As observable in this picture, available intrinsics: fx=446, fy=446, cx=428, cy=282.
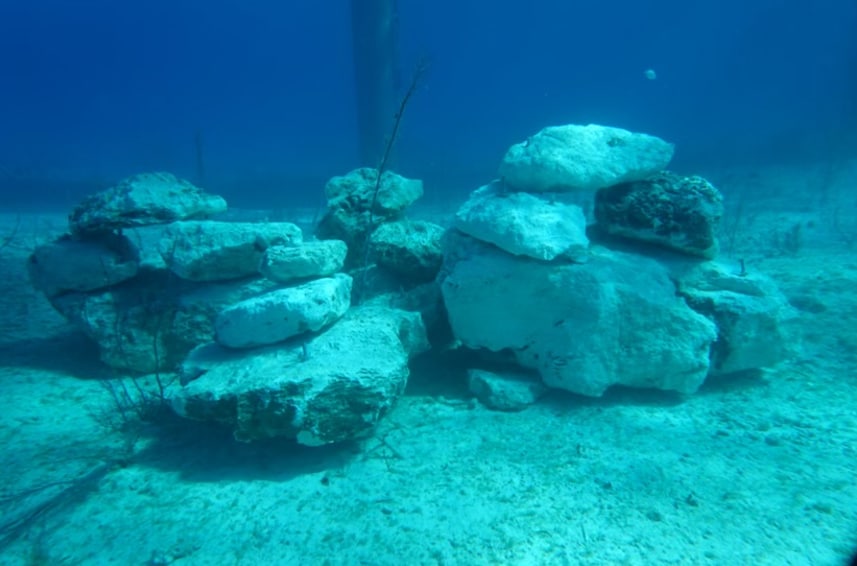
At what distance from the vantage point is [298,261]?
4152 millimetres

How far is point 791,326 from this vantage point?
455cm

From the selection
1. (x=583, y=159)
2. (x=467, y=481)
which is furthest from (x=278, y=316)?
(x=583, y=159)

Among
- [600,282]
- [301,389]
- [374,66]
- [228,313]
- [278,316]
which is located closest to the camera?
[301,389]

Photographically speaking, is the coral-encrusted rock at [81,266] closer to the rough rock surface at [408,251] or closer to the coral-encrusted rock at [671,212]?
the rough rock surface at [408,251]

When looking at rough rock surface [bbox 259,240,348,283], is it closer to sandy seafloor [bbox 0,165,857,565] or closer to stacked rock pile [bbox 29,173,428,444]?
stacked rock pile [bbox 29,173,428,444]

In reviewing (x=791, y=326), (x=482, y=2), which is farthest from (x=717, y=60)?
(x=791, y=326)

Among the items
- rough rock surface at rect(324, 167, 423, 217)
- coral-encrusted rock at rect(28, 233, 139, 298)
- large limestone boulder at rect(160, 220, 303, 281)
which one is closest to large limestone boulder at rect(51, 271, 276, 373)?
coral-encrusted rock at rect(28, 233, 139, 298)

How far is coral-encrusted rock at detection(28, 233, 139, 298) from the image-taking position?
17.0 ft

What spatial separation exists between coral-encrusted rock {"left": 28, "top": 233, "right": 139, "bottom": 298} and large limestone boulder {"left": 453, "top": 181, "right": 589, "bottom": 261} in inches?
155

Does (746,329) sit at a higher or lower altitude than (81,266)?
lower

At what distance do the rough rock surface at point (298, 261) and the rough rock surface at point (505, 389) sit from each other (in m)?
1.79

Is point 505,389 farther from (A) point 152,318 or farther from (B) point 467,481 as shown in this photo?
(A) point 152,318

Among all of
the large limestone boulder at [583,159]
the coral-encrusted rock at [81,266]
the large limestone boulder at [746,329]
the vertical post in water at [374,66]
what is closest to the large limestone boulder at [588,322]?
the large limestone boulder at [746,329]

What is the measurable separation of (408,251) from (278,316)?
1861 mm
